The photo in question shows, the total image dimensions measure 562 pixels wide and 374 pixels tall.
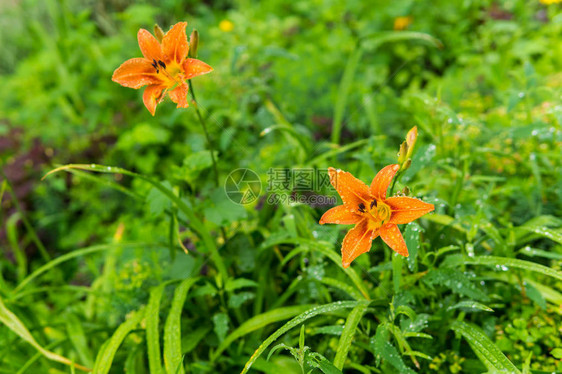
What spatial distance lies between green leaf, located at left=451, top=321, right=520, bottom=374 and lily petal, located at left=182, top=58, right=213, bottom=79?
103 centimetres

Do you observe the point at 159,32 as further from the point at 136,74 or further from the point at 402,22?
the point at 402,22

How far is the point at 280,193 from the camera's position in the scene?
4.92 ft

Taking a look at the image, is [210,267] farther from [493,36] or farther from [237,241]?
[493,36]

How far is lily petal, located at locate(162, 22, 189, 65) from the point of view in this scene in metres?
1.14

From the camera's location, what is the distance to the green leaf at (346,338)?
43.1 inches

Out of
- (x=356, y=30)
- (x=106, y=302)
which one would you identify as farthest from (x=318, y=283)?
(x=356, y=30)

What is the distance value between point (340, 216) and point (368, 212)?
0.08m

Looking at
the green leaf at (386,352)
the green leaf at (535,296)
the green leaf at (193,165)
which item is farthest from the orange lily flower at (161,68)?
the green leaf at (535,296)

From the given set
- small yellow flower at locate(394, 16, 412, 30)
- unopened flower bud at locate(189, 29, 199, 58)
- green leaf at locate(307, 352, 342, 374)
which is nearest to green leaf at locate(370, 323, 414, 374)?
green leaf at locate(307, 352, 342, 374)

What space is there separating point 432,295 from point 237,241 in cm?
73

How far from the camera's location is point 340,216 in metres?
1.05

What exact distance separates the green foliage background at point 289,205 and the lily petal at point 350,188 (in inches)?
7.0

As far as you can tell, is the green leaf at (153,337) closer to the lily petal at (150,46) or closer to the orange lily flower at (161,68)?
the orange lily flower at (161,68)

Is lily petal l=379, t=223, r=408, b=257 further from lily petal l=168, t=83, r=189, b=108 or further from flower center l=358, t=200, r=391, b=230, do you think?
lily petal l=168, t=83, r=189, b=108
